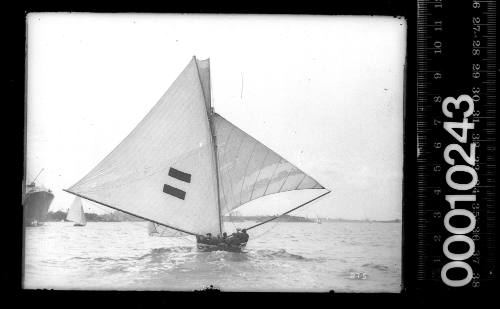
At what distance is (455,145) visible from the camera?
13.9 feet

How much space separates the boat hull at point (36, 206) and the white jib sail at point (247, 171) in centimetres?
132

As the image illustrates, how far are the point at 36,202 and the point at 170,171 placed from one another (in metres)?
1.03

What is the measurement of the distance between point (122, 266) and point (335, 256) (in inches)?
64.1

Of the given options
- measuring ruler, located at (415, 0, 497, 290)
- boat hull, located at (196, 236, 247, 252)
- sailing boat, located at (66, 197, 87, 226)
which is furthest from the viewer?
boat hull, located at (196, 236, 247, 252)

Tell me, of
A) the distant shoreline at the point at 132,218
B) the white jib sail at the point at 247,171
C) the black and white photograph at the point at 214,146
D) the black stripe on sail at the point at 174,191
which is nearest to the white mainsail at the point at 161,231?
the black and white photograph at the point at 214,146

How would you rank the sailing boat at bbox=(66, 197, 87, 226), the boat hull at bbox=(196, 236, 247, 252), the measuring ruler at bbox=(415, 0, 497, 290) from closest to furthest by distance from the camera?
the measuring ruler at bbox=(415, 0, 497, 290), the sailing boat at bbox=(66, 197, 87, 226), the boat hull at bbox=(196, 236, 247, 252)

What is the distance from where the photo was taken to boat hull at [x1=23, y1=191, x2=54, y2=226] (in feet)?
14.3

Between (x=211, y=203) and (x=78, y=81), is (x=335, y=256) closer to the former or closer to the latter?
(x=211, y=203)

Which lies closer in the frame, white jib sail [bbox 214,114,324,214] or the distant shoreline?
the distant shoreline

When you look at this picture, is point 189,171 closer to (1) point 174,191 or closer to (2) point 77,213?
(1) point 174,191

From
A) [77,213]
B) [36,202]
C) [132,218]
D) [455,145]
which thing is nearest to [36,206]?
[36,202]

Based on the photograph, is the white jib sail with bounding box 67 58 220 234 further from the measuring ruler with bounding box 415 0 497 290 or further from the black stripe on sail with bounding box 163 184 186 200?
the measuring ruler with bounding box 415 0 497 290

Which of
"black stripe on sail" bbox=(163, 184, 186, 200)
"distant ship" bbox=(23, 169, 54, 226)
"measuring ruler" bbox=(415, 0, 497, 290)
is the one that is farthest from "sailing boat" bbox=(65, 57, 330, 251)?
"measuring ruler" bbox=(415, 0, 497, 290)

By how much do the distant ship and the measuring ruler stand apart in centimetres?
277
